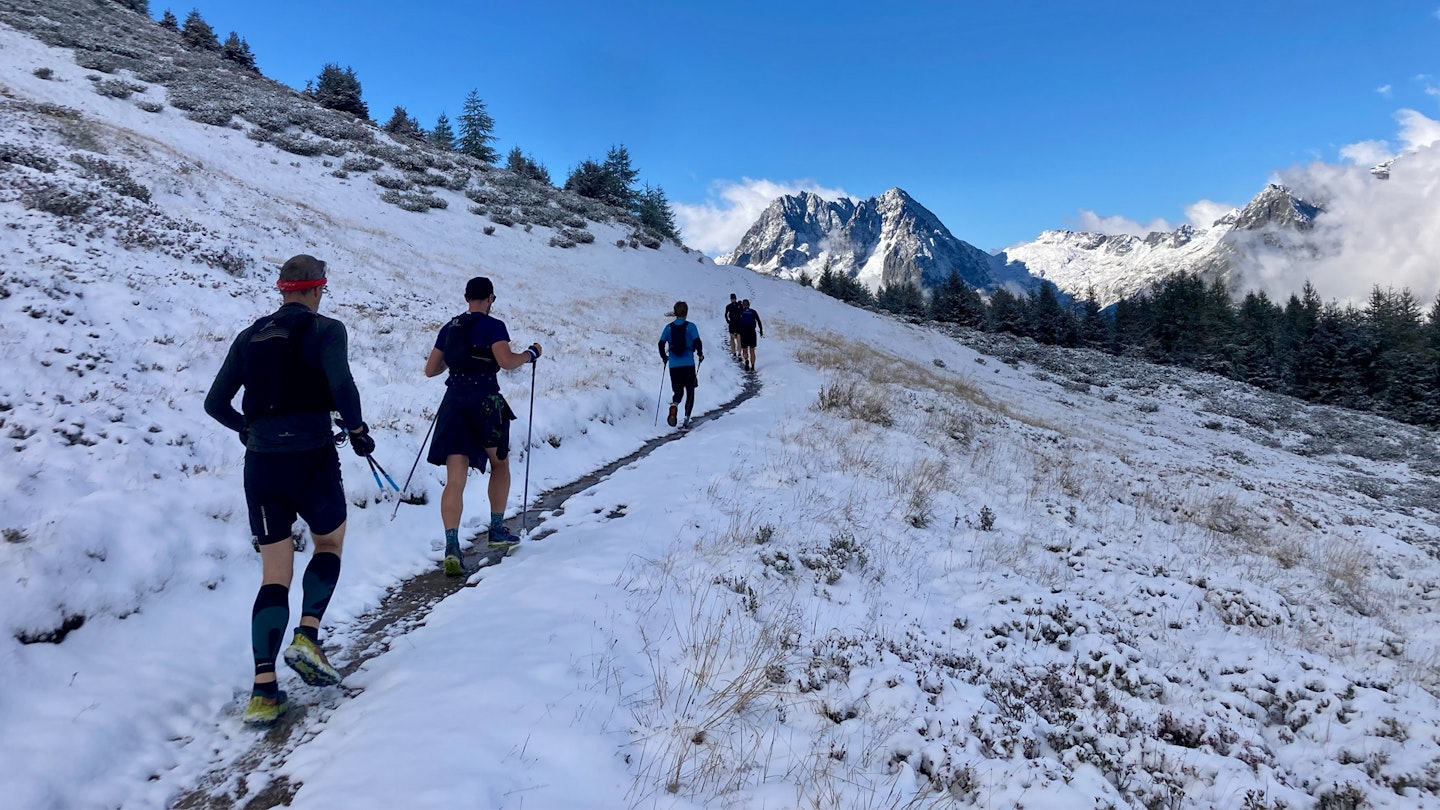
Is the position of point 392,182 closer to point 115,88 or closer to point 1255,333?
point 115,88

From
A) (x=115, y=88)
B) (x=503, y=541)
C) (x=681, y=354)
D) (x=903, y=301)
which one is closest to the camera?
(x=503, y=541)

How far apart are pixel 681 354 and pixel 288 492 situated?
8904mm

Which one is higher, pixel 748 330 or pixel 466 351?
pixel 748 330

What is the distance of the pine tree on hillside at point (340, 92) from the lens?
50.5 metres

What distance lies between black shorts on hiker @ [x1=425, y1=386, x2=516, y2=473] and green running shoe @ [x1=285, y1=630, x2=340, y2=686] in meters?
2.30

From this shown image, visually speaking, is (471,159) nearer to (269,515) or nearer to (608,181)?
(608,181)

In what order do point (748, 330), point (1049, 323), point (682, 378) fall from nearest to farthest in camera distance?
point (682, 378), point (748, 330), point (1049, 323)

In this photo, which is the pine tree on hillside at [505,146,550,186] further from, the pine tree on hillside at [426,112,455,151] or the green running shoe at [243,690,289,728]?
the green running shoe at [243,690,289,728]

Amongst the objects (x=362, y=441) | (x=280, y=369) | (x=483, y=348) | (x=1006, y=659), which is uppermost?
(x=483, y=348)

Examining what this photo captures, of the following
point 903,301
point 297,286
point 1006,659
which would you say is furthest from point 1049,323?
point 297,286

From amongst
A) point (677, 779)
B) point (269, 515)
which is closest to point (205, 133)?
point (269, 515)

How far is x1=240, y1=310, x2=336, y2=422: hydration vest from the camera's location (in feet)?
11.8

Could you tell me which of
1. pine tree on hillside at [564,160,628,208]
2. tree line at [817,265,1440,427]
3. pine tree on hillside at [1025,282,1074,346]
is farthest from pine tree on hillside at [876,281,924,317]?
pine tree on hillside at [564,160,628,208]

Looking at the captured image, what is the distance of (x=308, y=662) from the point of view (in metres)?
3.62
